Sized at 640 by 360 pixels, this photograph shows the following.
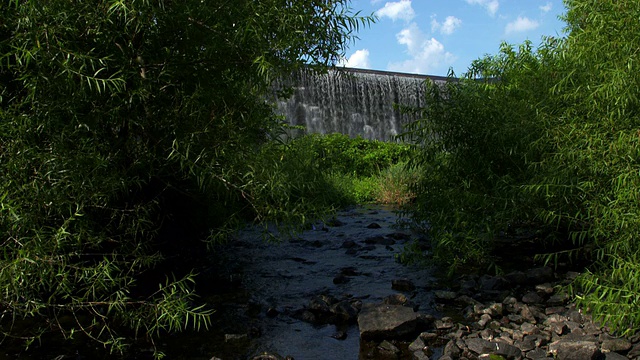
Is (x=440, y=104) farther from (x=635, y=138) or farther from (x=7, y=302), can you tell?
(x=7, y=302)

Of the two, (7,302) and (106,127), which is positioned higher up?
(106,127)

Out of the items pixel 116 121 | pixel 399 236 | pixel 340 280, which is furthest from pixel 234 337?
pixel 399 236

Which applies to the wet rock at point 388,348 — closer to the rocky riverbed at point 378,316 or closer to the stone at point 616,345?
the rocky riverbed at point 378,316

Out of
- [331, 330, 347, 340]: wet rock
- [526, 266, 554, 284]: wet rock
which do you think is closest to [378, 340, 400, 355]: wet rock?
[331, 330, 347, 340]: wet rock

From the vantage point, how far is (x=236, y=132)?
4258 mm

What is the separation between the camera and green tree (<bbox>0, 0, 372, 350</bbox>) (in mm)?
3340

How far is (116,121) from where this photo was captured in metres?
4.13

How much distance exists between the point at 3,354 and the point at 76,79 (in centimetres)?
190

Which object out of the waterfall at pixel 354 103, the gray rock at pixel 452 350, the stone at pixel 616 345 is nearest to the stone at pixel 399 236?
the gray rock at pixel 452 350

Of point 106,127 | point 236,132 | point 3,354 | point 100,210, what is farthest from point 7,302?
point 236,132

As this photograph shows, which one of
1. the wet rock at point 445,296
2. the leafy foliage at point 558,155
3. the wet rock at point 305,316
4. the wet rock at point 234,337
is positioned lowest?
the wet rock at point 234,337

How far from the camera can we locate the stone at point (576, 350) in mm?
3467

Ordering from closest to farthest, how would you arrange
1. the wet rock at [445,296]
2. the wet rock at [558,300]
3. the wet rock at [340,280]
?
the wet rock at [558,300], the wet rock at [445,296], the wet rock at [340,280]

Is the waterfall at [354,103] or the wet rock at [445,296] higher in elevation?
the waterfall at [354,103]
